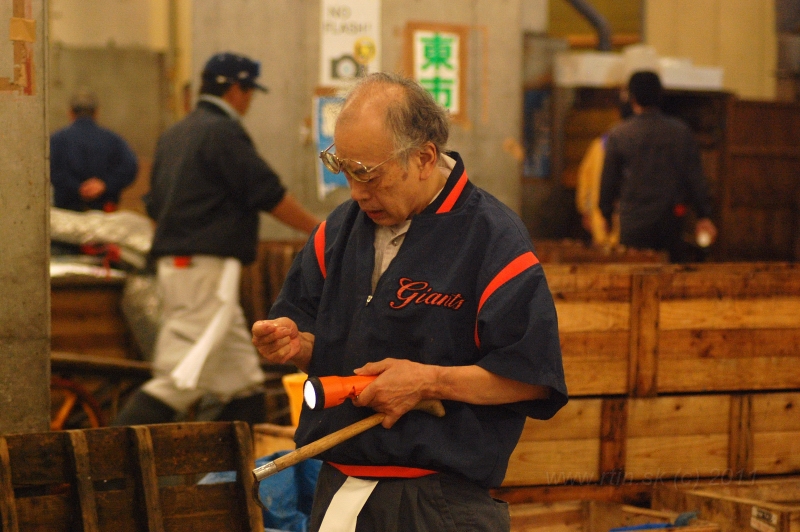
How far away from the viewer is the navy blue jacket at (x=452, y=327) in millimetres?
2357

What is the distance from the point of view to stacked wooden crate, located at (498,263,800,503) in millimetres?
3996

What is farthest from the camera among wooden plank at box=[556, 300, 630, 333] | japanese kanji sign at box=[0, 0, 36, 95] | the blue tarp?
wooden plank at box=[556, 300, 630, 333]

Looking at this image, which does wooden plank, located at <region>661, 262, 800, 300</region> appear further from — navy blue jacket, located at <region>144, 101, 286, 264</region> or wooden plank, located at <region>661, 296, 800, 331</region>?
navy blue jacket, located at <region>144, 101, 286, 264</region>

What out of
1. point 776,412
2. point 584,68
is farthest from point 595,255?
point 584,68

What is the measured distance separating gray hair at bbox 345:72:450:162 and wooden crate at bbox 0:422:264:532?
1434 mm

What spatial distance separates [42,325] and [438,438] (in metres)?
1.82

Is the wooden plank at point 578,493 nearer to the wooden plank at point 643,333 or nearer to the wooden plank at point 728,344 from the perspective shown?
the wooden plank at point 643,333

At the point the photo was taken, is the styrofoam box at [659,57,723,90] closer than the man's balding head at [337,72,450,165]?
No

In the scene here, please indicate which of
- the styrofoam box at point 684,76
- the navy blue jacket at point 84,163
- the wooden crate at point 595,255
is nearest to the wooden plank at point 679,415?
the wooden crate at point 595,255

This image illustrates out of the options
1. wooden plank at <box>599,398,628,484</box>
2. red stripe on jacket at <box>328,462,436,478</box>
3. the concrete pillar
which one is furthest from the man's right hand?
wooden plank at <box>599,398,628,484</box>

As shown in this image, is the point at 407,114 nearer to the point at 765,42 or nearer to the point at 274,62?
the point at 274,62

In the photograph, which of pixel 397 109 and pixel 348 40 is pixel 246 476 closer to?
pixel 397 109

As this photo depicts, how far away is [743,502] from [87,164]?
20.6 ft

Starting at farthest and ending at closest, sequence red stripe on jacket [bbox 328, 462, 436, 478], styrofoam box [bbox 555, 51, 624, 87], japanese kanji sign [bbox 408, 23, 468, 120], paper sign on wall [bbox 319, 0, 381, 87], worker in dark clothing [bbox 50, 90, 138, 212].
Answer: styrofoam box [bbox 555, 51, 624, 87]
japanese kanji sign [bbox 408, 23, 468, 120]
paper sign on wall [bbox 319, 0, 381, 87]
worker in dark clothing [bbox 50, 90, 138, 212]
red stripe on jacket [bbox 328, 462, 436, 478]
